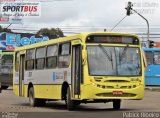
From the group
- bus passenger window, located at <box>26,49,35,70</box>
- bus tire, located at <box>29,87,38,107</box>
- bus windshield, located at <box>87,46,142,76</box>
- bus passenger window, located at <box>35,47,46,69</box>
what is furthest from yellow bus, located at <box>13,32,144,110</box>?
bus passenger window, located at <box>26,49,35,70</box>

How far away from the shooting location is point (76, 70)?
65.1 feet

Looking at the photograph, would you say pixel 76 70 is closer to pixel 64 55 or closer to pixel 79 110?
pixel 64 55

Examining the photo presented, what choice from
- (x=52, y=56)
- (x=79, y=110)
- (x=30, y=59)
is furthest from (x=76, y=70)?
(x=30, y=59)

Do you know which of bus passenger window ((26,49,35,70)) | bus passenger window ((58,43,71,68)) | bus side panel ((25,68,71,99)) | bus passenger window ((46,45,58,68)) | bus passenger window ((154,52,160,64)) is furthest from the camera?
bus passenger window ((154,52,160,64))

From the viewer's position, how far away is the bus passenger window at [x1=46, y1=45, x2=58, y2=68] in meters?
21.7

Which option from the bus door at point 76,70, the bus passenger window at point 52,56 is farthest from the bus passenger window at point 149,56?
the bus door at point 76,70

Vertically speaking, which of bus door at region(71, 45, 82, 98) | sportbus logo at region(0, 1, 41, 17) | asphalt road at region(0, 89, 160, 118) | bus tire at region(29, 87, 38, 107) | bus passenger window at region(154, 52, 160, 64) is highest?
sportbus logo at region(0, 1, 41, 17)

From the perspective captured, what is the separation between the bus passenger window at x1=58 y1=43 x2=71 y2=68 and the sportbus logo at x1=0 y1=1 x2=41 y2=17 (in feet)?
135

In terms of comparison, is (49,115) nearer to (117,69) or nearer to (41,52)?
(117,69)

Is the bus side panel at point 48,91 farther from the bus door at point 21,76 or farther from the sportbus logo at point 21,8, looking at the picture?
the sportbus logo at point 21,8

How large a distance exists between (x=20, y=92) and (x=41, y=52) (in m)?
3.44

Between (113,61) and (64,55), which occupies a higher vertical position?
(64,55)

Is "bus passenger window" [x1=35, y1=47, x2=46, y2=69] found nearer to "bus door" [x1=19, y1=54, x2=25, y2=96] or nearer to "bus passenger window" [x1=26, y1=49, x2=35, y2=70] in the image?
"bus passenger window" [x1=26, y1=49, x2=35, y2=70]

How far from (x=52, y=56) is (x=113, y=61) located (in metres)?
3.36
